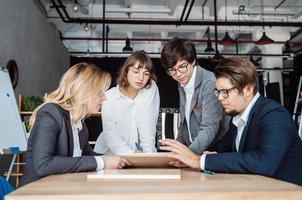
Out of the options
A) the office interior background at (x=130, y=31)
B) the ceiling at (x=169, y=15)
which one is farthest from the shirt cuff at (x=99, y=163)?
the ceiling at (x=169, y=15)

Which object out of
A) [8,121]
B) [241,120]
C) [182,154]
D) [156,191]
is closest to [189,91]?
[241,120]

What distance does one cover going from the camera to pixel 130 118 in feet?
A: 8.13

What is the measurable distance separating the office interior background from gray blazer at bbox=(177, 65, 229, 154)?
3.90m

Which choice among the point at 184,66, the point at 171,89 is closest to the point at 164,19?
the point at 171,89

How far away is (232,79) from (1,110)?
3166 mm

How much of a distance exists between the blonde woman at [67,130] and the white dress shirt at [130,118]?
528 mm

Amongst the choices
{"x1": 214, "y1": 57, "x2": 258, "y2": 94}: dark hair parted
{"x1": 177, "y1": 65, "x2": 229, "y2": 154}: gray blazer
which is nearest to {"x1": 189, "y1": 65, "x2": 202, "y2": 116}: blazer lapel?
{"x1": 177, "y1": 65, "x2": 229, "y2": 154}: gray blazer

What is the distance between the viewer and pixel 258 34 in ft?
36.5

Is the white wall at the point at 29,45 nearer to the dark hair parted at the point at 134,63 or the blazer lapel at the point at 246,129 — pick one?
the dark hair parted at the point at 134,63

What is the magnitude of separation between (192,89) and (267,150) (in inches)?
33.9

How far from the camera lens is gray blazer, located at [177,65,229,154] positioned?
6.32 ft

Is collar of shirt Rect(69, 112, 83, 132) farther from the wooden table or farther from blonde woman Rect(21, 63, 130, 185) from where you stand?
the wooden table

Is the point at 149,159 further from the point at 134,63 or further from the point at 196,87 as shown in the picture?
the point at 134,63

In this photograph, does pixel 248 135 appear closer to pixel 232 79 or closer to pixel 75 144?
pixel 232 79
